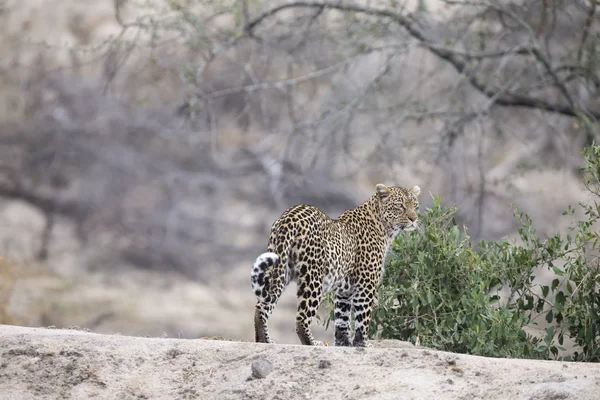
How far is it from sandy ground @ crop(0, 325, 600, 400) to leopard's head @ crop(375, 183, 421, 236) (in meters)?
1.76

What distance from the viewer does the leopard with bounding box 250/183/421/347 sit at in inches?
272

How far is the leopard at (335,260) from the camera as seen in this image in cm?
691

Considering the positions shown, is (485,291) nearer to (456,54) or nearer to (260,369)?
(260,369)

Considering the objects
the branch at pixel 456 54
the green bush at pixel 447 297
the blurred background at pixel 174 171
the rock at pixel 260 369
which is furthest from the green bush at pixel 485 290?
the blurred background at pixel 174 171

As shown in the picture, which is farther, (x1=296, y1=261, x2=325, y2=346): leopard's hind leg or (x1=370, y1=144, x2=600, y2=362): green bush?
(x1=370, y1=144, x2=600, y2=362): green bush

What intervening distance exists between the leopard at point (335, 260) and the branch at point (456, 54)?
4847 millimetres

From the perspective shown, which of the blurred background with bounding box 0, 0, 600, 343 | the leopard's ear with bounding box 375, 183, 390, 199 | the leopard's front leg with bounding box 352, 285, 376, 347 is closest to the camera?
the leopard's front leg with bounding box 352, 285, 376, 347

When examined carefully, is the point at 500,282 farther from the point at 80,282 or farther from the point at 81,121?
the point at 81,121

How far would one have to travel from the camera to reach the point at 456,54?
13.6m

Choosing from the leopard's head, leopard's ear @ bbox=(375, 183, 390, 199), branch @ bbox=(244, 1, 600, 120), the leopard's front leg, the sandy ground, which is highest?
branch @ bbox=(244, 1, 600, 120)

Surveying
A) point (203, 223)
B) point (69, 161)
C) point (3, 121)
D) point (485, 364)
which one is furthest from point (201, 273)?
point (485, 364)

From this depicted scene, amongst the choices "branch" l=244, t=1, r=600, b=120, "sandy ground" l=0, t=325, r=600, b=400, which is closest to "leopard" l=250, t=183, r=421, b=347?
"sandy ground" l=0, t=325, r=600, b=400

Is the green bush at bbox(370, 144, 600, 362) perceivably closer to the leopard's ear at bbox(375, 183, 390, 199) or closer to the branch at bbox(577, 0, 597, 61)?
the leopard's ear at bbox(375, 183, 390, 199)

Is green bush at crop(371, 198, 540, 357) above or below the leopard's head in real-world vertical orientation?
below
